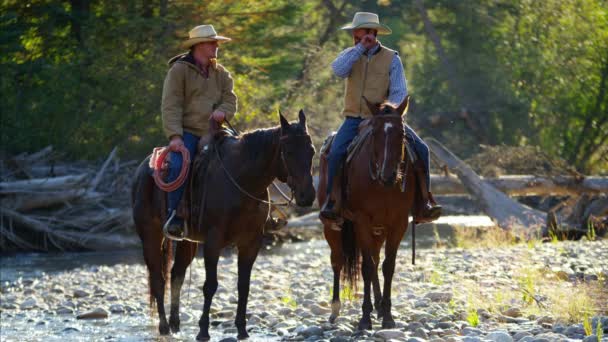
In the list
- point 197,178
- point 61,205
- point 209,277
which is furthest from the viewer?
point 61,205

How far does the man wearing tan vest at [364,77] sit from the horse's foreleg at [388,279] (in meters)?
0.52

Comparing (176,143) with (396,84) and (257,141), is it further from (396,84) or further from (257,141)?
(396,84)

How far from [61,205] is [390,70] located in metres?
14.2

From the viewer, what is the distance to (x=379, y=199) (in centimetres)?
1012

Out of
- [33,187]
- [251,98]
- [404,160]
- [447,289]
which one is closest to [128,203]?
[33,187]

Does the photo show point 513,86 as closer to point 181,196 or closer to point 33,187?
point 33,187

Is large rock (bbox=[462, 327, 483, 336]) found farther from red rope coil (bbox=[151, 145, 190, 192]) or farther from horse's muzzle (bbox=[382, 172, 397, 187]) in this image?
red rope coil (bbox=[151, 145, 190, 192])

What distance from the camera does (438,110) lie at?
39.1 meters

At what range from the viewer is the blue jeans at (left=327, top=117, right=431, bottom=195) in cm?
1047

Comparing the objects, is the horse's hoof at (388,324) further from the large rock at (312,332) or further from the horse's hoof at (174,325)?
the horse's hoof at (174,325)

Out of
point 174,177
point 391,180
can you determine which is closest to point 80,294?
point 174,177

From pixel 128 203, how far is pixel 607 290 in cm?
1577

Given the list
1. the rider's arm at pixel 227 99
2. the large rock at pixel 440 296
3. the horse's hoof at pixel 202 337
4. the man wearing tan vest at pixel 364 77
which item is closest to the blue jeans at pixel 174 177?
the rider's arm at pixel 227 99

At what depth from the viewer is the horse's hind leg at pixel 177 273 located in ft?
34.9
